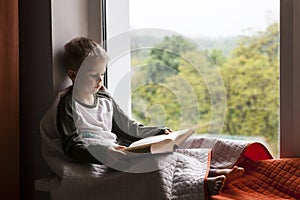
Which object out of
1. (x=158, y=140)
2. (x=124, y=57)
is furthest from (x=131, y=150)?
(x=124, y=57)

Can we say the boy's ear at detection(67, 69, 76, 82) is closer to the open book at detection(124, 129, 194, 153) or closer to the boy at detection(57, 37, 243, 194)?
the boy at detection(57, 37, 243, 194)

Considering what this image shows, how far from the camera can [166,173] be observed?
1.26 metres

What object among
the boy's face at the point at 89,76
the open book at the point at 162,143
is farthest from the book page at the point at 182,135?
the boy's face at the point at 89,76

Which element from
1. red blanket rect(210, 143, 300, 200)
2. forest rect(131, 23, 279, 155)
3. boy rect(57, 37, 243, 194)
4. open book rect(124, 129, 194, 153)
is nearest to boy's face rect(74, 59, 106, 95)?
boy rect(57, 37, 243, 194)

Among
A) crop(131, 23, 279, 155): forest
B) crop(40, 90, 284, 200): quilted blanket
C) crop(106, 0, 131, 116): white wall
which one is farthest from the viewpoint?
crop(106, 0, 131, 116): white wall

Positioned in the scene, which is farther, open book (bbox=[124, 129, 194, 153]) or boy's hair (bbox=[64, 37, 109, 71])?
boy's hair (bbox=[64, 37, 109, 71])

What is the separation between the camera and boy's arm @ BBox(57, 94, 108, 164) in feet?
4.38

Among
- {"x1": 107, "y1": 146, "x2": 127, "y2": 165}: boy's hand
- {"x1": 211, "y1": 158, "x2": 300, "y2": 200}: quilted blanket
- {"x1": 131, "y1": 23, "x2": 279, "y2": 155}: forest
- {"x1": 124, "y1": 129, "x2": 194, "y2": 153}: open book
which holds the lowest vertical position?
{"x1": 211, "y1": 158, "x2": 300, "y2": 200}: quilted blanket

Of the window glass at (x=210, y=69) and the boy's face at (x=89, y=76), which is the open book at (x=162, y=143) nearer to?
the window glass at (x=210, y=69)

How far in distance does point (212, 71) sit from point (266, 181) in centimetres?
34

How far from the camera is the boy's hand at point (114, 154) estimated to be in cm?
131

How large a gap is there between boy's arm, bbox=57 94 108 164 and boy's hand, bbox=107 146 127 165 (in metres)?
0.01

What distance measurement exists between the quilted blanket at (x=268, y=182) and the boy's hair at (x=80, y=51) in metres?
0.52

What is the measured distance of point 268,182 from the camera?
1.30 meters
